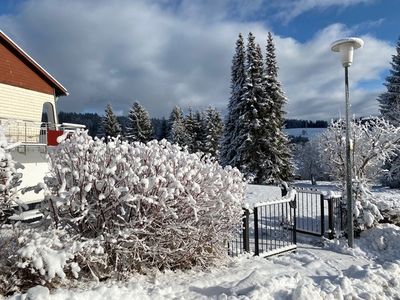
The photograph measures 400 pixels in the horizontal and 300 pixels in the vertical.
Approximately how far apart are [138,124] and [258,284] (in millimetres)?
35724

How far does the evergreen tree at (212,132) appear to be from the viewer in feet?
Answer: 123

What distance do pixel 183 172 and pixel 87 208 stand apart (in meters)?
1.31

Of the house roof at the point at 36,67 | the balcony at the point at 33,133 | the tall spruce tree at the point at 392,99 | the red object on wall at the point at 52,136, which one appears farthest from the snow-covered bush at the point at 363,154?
the tall spruce tree at the point at 392,99

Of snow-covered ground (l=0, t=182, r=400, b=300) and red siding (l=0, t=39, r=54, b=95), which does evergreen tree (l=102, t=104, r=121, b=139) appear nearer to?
red siding (l=0, t=39, r=54, b=95)

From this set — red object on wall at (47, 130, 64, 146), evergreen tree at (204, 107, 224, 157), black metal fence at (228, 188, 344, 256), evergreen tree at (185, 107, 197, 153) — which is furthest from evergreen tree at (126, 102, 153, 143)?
black metal fence at (228, 188, 344, 256)

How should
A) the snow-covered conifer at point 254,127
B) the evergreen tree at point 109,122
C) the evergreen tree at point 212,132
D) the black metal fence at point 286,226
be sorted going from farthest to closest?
the evergreen tree at point 109,122
the evergreen tree at point 212,132
the snow-covered conifer at point 254,127
the black metal fence at point 286,226

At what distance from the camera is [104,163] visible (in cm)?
451

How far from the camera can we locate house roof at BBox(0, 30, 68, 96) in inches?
529

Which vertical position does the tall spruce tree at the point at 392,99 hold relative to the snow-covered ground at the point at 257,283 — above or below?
above

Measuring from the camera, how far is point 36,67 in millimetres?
14516

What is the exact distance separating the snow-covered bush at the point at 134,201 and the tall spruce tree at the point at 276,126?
1899 centimetres

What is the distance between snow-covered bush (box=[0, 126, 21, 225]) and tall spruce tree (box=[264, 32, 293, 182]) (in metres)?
20.5

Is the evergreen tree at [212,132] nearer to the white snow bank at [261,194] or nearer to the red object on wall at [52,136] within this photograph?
the white snow bank at [261,194]

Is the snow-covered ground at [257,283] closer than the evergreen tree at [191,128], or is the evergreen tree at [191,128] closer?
the snow-covered ground at [257,283]
